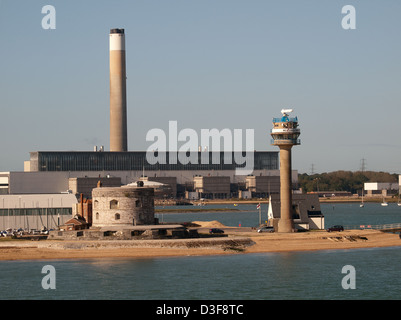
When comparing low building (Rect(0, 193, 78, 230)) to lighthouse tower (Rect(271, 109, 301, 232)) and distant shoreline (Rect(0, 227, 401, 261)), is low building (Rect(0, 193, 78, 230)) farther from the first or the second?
lighthouse tower (Rect(271, 109, 301, 232))

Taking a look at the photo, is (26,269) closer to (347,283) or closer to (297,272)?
(297,272)

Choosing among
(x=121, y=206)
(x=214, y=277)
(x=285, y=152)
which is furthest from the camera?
(x=285, y=152)

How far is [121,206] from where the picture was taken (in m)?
106

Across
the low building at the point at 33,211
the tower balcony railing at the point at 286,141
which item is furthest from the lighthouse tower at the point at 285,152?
the low building at the point at 33,211

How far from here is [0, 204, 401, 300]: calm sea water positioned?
72.8m

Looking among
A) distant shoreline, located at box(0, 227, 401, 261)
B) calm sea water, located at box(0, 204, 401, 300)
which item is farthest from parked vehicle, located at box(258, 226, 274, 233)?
calm sea water, located at box(0, 204, 401, 300)

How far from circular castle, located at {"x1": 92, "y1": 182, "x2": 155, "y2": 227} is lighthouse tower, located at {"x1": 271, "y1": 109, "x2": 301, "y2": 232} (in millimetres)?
20175

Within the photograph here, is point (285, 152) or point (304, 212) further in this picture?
point (304, 212)

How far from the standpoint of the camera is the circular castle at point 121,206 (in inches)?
4166

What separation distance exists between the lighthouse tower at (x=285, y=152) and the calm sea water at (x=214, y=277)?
1520 centimetres

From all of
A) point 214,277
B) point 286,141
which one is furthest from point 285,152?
point 214,277

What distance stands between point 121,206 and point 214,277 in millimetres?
27596

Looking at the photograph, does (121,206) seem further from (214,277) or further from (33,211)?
(214,277)
